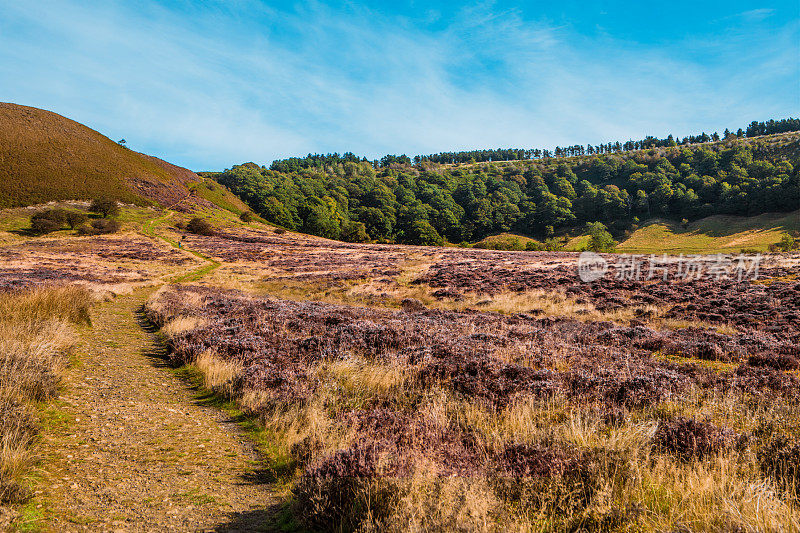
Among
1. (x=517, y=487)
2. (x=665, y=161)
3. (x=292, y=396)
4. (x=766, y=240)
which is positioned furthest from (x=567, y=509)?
(x=665, y=161)

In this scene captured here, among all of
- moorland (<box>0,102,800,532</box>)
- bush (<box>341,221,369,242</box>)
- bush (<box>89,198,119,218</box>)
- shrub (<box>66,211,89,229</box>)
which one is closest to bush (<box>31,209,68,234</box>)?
shrub (<box>66,211,89,229</box>)

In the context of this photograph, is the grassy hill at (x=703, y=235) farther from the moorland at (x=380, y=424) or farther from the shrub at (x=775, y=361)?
the moorland at (x=380, y=424)

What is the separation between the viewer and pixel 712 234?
10488 cm

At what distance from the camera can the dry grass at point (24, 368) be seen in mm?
4137

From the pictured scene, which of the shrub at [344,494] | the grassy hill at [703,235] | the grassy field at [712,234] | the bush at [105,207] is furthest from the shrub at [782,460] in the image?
the bush at [105,207]

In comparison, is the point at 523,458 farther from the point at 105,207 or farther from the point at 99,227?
the point at 105,207

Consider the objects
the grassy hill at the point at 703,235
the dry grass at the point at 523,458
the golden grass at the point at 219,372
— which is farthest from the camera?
the grassy hill at the point at 703,235

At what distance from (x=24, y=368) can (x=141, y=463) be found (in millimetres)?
2984

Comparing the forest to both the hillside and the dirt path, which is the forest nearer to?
the hillside

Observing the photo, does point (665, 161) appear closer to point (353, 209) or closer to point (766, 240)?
point (766, 240)

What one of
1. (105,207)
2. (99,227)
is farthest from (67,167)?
(99,227)

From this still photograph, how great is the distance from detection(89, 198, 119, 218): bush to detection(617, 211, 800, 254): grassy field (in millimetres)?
113275

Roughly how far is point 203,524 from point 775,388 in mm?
9494

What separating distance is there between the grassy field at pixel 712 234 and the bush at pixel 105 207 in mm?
113275
